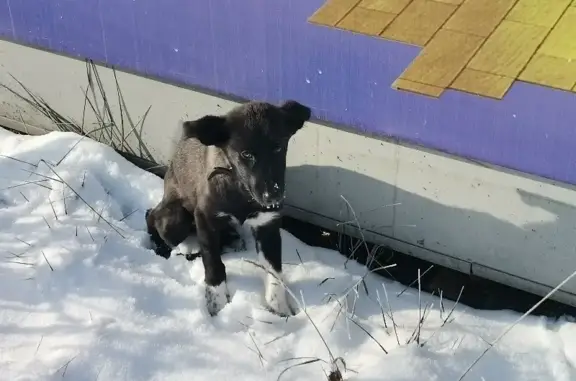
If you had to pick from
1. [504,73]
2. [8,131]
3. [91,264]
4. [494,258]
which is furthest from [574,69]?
[8,131]

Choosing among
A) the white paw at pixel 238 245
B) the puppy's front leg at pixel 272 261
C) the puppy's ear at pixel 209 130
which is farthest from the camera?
the white paw at pixel 238 245

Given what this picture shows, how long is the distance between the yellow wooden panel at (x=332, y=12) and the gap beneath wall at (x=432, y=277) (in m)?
1.03

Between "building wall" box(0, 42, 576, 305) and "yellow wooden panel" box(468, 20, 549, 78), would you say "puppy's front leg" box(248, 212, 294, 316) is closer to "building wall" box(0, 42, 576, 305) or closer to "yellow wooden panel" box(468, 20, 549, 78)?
"building wall" box(0, 42, 576, 305)

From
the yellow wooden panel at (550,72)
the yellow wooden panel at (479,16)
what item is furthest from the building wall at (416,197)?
the yellow wooden panel at (479,16)

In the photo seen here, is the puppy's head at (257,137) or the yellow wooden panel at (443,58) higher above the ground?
the yellow wooden panel at (443,58)

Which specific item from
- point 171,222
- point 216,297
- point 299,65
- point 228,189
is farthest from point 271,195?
point 299,65

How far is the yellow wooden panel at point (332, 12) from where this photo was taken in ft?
12.7

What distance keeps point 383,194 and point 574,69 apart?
1.00 meters

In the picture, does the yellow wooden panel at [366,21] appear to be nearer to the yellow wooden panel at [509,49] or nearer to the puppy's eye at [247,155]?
the yellow wooden panel at [509,49]

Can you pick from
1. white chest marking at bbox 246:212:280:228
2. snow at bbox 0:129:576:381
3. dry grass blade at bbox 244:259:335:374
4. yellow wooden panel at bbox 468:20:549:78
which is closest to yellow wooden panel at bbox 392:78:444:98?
yellow wooden panel at bbox 468:20:549:78

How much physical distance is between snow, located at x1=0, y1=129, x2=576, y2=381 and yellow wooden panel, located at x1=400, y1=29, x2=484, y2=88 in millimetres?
963

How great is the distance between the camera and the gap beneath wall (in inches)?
144

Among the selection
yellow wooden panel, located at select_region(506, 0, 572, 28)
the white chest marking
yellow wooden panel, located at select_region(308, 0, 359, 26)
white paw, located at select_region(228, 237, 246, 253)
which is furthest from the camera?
white paw, located at select_region(228, 237, 246, 253)

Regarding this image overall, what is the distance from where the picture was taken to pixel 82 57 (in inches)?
173
